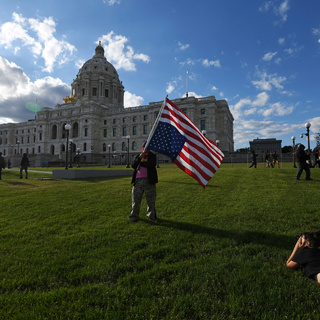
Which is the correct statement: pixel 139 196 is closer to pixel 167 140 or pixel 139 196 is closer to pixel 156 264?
pixel 167 140

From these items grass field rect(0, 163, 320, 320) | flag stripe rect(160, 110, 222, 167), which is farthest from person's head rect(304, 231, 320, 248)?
flag stripe rect(160, 110, 222, 167)

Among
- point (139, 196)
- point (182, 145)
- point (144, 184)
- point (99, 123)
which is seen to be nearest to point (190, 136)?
point (182, 145)

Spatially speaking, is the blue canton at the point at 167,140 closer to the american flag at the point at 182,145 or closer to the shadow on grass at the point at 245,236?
the american flag at the point at 182,145

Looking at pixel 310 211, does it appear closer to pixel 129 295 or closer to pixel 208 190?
pixel 208 190

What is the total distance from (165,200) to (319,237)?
4958 mm

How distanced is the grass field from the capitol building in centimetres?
4977

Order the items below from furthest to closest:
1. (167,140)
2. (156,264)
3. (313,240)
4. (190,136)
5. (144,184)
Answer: (144,184)
(190,136)
(167,140)
(156,264)
(313,240)

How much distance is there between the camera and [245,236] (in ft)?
14.0

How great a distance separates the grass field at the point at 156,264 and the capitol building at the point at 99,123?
4977cm

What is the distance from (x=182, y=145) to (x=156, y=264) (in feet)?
9.02

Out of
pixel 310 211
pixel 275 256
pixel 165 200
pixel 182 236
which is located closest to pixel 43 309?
pixel 182 236

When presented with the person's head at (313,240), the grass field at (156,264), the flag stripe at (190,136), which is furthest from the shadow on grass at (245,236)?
the flag stripe at (190,136)

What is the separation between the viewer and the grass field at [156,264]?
2.35m

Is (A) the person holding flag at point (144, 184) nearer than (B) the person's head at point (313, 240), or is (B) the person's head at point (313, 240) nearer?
(B) the person's head at point (313, 240)
